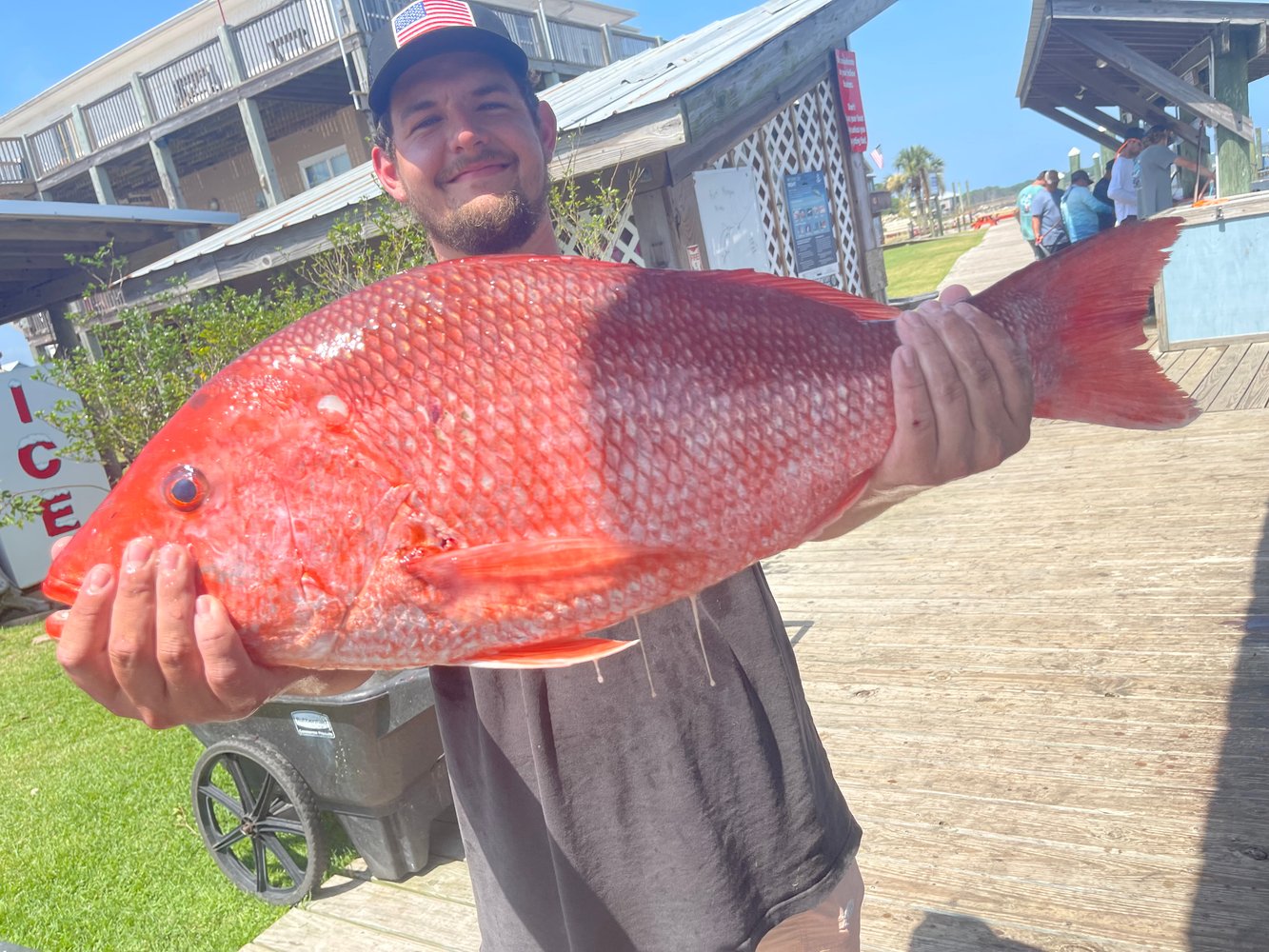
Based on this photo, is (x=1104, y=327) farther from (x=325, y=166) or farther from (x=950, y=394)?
(x=325, y=166)

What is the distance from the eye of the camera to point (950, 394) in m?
1.30

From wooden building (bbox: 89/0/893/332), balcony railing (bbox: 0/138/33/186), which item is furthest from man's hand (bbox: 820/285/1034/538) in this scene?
balcony railing (bbox: 0/138/33/186)

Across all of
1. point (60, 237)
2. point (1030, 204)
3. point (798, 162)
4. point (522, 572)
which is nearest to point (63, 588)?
point (522, 572)

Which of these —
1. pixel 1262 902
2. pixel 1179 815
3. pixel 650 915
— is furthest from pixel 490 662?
pixel 1179 815

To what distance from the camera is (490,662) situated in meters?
1.14

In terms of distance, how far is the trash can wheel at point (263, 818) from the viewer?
3.45m

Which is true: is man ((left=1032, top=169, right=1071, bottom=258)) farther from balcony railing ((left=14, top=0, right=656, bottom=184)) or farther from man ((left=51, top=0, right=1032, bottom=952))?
man ((left=51, top=0, right=1032, bottom=952))

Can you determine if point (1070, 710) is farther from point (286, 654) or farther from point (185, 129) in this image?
point (185, 129)

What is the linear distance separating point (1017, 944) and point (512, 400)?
2.60 m

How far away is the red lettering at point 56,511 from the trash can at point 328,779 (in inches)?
263

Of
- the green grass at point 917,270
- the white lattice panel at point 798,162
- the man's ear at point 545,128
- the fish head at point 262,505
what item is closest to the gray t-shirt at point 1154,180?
the white lattice panel at point 798,162

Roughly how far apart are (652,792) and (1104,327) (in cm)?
108

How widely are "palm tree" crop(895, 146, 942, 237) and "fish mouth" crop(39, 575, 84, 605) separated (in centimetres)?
7375

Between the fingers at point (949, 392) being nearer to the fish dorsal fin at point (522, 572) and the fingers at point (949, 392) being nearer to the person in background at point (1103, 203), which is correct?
the fish dorsal fin at point (522, 572)
